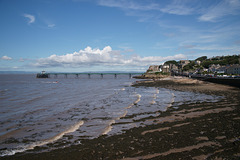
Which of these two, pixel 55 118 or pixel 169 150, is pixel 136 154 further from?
pixel 55 118

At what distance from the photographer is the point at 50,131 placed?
10531 millimetres

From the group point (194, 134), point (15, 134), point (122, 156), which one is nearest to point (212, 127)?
point (194, 134)

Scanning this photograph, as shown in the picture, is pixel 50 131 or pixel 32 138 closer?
pixel 32 138

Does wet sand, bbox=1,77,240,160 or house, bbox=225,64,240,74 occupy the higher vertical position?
house, bbox=225,64,240,74

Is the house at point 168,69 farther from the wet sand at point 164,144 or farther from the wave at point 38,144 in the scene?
the wave at point 38,144

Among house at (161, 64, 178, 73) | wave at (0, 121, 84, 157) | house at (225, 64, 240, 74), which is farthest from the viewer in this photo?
house at (161, 64, 178, 73)

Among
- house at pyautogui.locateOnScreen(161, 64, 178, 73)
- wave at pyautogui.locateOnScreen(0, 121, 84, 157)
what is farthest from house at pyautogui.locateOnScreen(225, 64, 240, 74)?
wave at pyautogui.locateOnScreen(0, 121, 84, 157)

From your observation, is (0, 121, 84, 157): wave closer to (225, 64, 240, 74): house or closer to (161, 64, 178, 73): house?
(225, 64, 240, 74): house

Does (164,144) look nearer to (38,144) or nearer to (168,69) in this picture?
(38,144)

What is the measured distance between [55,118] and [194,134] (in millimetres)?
10355

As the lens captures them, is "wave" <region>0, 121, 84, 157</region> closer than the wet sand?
No

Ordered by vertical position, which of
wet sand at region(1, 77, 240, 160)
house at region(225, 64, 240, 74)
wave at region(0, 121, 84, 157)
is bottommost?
wave at region(0, 121, 84, 157)

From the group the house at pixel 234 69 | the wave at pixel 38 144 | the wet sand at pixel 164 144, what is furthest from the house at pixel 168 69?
the wave at pixel 38 144

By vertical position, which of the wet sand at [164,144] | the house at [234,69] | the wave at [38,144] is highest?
the house at [234,69]
